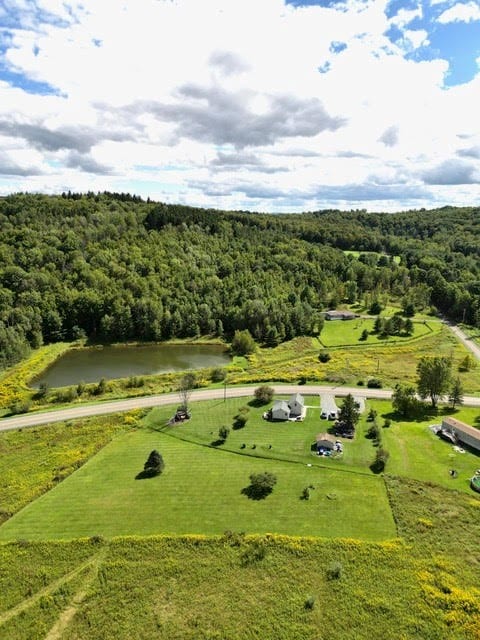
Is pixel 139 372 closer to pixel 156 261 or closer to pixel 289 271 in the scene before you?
pixel 156 261

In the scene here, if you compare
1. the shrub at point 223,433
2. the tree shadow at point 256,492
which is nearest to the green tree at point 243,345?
the shrub at point 223,433

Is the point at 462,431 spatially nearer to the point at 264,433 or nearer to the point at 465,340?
the point at 264,433

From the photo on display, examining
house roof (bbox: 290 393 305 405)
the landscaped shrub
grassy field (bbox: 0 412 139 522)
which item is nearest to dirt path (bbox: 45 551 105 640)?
the landscaped shrub

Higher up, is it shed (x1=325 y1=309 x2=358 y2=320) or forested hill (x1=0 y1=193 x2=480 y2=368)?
forested hill (x1=0 y1=193 x2=480 y2=368)

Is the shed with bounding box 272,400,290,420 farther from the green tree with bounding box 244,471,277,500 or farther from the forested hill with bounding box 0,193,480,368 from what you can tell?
the forested hill with bounding box 0,193,480,368

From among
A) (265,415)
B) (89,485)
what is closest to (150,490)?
(89,485)

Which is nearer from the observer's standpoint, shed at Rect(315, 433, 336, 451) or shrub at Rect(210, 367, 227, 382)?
shed at Rect(315, 433, 336, 451)

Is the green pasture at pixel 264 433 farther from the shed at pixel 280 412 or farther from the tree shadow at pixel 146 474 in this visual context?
the tree shadow at pixel 146 474
